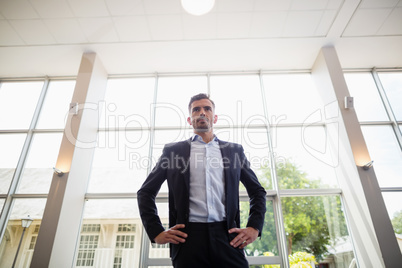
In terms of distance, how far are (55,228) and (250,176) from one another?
10.1 ft

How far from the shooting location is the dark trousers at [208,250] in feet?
3.79

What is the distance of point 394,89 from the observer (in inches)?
184

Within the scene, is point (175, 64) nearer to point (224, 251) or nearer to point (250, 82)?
point (250, 82)

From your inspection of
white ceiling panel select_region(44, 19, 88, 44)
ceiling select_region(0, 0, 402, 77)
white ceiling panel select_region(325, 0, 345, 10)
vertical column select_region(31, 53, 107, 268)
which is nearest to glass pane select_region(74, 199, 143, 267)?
vertical column select_region(31, 53, 107, 268)

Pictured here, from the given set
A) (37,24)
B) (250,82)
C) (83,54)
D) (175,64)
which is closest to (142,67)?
(175,64)

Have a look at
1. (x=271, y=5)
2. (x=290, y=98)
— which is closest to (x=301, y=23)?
(x=271, y=5)

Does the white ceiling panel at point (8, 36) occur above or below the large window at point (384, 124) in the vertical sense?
above

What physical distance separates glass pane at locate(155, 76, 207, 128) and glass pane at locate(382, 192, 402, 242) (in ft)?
12.6

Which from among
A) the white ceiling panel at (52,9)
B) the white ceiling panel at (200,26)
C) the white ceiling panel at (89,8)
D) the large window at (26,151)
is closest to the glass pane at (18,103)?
the large window at (26,151)

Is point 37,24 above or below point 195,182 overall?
above

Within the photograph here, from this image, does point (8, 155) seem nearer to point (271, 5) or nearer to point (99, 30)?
point (99, 30)

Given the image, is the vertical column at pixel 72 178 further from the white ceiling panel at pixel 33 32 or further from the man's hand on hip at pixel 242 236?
the man's hand on hip at pixel 242 236

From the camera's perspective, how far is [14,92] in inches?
193

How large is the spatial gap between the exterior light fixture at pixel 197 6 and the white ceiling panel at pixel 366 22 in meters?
2.58
